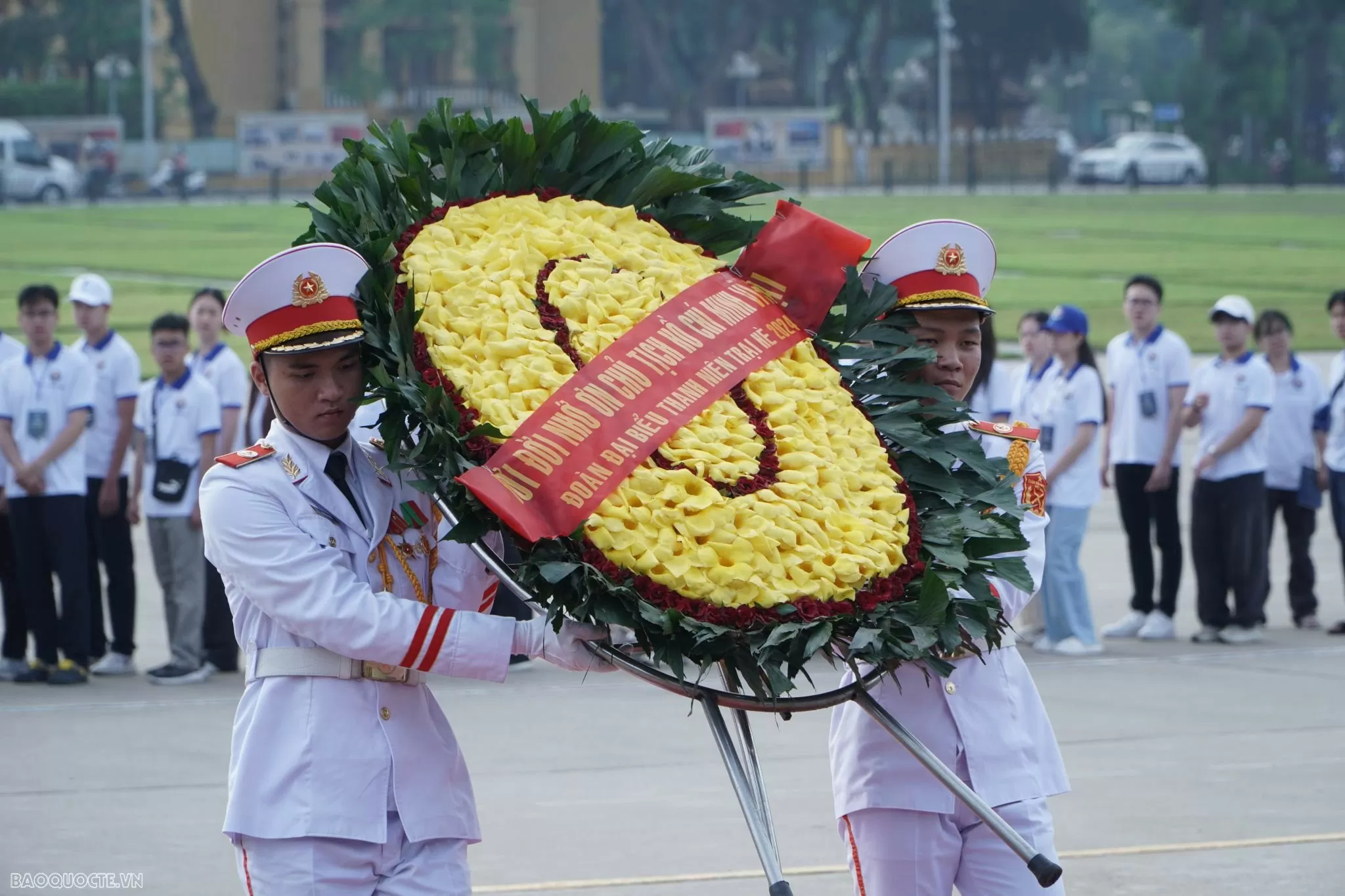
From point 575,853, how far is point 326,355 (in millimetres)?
2872

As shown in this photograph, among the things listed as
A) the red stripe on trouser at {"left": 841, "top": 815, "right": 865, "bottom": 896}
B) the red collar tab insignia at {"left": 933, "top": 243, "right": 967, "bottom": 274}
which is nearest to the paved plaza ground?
the red stripe on trouser at {"left": 841, "top": 815, "right": 865, "bottom": 896}

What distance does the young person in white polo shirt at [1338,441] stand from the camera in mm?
10094

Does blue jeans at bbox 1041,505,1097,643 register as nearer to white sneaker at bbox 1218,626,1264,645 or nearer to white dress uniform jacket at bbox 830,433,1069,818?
white sneaker at bbox 1218,626,1264,645

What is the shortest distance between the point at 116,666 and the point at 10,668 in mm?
484

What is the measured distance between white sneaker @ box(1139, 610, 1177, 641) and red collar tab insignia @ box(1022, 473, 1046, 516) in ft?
21.1

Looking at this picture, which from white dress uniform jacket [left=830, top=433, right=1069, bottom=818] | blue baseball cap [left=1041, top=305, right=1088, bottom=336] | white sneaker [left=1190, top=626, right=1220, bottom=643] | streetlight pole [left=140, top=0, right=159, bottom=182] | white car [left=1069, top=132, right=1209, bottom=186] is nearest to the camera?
white dress uniform jacket [left=830, top=433, right=1069, bottom=818]

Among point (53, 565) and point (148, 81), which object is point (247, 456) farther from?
point (148, 81)

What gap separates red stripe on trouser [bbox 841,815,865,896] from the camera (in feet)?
11.8

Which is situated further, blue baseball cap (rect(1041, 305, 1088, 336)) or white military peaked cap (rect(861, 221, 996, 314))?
blue baseball cap (rect(1041, 305, 1088, 336))

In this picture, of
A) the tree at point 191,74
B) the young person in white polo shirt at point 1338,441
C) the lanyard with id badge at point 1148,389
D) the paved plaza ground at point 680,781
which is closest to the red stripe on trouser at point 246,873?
the paved plaza ground at point 680,781

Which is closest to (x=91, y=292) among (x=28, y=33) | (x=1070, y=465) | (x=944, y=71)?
(x=1070, y=465)

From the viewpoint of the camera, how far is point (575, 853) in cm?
578

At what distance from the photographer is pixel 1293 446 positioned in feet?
34.1

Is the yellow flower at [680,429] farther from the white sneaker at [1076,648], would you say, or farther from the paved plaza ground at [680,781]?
the white sneaker at [1076,648]
